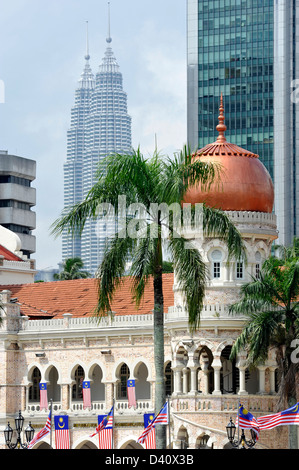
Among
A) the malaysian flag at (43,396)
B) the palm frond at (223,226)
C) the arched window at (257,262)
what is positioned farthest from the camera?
the malaysian flag at (43,396)

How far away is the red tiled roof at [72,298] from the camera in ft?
192

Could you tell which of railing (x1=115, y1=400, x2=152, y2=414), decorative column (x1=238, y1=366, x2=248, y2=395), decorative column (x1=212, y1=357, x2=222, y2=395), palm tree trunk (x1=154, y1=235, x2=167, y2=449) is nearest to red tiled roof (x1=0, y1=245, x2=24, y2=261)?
railing (x1=115, y1=400, x2=152, y2=414)

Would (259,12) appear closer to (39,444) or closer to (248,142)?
(248,142)

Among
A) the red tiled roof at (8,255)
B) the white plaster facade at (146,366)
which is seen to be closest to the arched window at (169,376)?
the white plaster facade at (146,366)

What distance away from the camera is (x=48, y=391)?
61.0 meters

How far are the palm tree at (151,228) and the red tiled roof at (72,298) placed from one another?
21687 millimetres

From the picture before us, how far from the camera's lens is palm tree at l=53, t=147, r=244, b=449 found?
34906 millimetres

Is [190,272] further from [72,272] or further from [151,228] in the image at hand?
[72,272]

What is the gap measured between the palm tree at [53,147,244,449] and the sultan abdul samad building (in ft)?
31.1

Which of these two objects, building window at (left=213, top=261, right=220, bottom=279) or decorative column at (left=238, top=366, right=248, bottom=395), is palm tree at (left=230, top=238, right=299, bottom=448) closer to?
decorative column at (left=238, top=366, right=248, bottom=395)

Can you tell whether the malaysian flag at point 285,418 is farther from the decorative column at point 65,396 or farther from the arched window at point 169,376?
the decorative column at point 65,396

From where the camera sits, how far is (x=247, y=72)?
146125 millimetres

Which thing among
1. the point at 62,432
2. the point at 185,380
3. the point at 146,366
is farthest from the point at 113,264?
the point at 62,432
